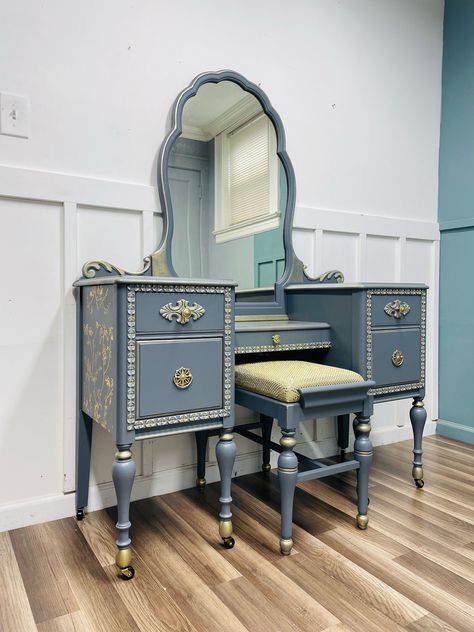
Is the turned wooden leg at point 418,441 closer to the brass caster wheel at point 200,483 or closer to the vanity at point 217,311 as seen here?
the vanity at point 217,311

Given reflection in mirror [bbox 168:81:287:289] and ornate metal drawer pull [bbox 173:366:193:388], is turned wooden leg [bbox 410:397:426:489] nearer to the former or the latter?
reflection in mirror [bbox 168:81:287:289]

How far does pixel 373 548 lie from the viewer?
1.59 m

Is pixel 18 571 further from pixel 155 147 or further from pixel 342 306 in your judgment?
pixel 155 147

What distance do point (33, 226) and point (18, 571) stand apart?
3.72ft

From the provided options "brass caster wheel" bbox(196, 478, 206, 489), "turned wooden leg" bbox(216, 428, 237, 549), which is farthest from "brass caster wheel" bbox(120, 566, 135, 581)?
"brass caster wheel" bbox(196, 478, 206, 489)

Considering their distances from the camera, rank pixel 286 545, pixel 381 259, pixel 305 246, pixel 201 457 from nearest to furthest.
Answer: pixel 286 545
pixel 201 457
pixel 305 246
pixel 381 259

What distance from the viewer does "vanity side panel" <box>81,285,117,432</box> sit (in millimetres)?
1452

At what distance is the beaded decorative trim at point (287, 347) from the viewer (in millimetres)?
1860

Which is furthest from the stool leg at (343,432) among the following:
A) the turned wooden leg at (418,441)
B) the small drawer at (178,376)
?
the small drawer at (178,376)

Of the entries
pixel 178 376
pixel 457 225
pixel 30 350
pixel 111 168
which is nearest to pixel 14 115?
pixel 111 168

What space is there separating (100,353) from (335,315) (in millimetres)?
967

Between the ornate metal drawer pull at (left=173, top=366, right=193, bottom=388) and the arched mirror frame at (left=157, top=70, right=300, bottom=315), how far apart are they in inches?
22.2

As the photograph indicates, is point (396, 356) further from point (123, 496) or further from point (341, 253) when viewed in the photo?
point (123, 496)

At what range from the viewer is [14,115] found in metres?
1.72
